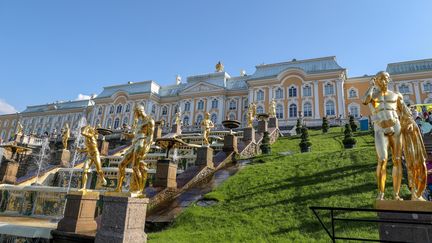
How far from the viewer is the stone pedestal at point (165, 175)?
11.6m

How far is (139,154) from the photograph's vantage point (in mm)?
7391

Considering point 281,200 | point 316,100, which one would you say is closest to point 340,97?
point 316,100

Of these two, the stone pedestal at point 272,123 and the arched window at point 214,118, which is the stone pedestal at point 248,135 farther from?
the arched window at point 214,118

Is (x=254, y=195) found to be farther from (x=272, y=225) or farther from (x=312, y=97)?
(x=312, y=97)

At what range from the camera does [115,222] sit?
6.47 m

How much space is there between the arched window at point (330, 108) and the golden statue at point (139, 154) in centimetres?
3982

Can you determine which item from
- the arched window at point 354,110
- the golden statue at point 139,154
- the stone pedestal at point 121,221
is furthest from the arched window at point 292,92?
the stone pedestal at point 121,221

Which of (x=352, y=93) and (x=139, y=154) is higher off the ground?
(x=352, y=93)

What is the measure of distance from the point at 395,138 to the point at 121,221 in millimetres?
6027

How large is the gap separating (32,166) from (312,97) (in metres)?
37.3

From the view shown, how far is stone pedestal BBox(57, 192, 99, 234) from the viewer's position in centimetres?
751

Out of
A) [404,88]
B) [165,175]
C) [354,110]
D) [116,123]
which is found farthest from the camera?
[116,123]

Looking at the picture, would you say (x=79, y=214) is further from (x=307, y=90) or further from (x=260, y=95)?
(x=260, y=95)

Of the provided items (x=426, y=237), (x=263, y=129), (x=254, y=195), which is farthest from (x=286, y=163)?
(x=263, y=129)
